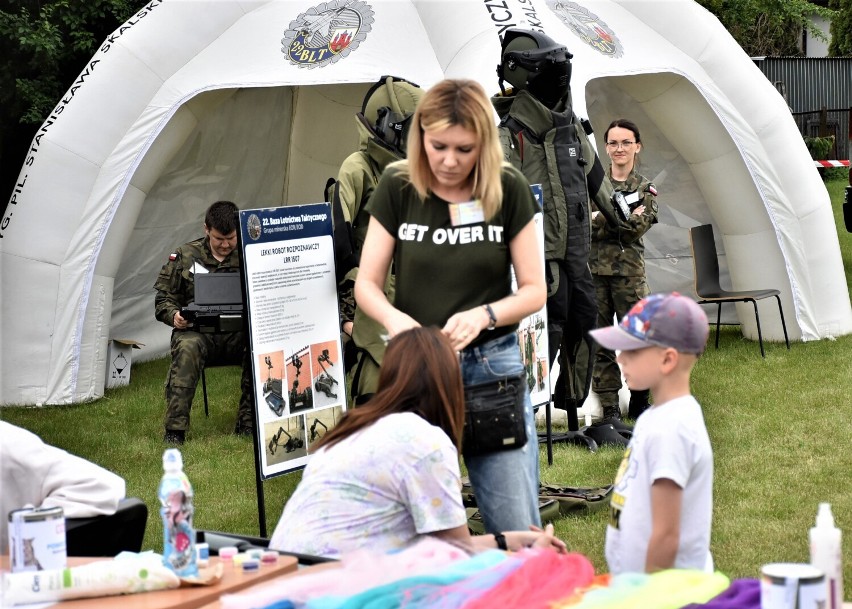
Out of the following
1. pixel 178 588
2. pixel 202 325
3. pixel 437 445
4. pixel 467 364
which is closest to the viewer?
pixel 178 588

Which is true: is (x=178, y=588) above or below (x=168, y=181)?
below

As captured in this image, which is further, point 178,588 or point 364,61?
point 364,61

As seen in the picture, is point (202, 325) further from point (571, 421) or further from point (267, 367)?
point (571, 421)

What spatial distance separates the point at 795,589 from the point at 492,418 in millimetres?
1616

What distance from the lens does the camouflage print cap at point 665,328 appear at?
3244 mm

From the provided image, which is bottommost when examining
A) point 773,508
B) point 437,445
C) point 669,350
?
point 773,508

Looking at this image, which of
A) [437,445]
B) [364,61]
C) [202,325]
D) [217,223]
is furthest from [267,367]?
[364,61]

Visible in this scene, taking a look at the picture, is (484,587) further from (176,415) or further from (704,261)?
(704,261)

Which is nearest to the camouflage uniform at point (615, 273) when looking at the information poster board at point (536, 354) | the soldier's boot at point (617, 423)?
the soldier's boot at point (617, 423)

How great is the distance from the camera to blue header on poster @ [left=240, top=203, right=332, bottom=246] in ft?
17.4

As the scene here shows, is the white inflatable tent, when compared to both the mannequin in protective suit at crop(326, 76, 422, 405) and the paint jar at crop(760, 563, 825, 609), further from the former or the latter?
the paint jar at crop(760, 563, 825, 609)

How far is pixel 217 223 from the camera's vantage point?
845cm

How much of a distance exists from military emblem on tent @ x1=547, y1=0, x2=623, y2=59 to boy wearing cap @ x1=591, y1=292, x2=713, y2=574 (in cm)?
629

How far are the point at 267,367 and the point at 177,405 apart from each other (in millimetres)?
3030
